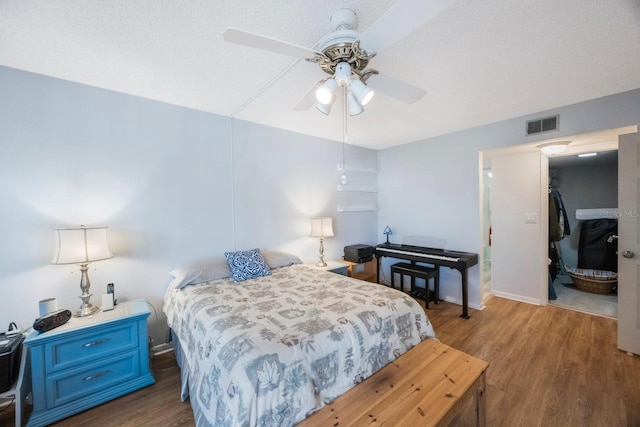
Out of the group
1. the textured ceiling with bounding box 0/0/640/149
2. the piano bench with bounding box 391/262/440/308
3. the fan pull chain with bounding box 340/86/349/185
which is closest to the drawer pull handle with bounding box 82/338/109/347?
the textured ceiling with bounding box 0/0/640/149

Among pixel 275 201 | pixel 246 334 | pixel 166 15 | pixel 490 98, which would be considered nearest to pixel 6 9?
pixel 166 15

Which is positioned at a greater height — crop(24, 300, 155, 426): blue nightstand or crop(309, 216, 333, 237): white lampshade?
crop(309, 216, 333, 237): white lampshade

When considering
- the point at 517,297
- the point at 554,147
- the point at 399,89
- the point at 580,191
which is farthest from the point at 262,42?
the point at 580,191

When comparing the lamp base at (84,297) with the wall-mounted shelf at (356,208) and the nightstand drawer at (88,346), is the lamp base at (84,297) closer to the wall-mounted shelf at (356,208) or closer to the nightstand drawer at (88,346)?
the nightstand drawer at (88,346)

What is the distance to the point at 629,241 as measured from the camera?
2.28 metres

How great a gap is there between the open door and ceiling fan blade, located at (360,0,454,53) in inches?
105

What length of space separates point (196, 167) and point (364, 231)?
2867 mm

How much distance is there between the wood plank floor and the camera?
1.67 meters

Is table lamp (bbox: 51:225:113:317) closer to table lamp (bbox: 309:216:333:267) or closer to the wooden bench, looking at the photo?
the wooden bench

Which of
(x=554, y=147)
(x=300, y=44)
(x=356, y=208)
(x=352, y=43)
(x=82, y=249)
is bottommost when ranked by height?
(x=82, y=249)

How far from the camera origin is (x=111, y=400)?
1.85 metres

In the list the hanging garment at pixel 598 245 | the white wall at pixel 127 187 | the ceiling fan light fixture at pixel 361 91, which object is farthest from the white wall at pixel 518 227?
the ceiling fan light fixture at pixel 361 91

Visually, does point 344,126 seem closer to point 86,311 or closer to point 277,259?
point 277,259

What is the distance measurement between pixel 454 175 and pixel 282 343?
338 cm
